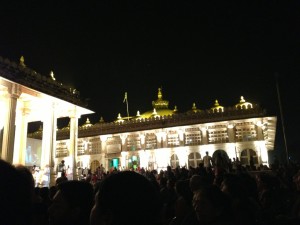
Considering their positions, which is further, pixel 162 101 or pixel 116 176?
pixel 162 101

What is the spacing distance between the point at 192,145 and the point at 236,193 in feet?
97.2

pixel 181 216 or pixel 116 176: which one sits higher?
pixel 116 176

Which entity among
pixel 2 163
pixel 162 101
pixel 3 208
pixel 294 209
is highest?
pixel 162 101

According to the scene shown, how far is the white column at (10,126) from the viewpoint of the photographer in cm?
1831

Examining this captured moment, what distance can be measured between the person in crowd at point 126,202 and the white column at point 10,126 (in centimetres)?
1855

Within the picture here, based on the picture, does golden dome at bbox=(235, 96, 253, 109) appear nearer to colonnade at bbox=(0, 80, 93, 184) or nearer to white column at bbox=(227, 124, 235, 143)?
white column at bbox=(227, 124, 235, 143)

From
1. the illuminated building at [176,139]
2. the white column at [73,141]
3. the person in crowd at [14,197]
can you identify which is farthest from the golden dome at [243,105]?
the person in crowd at [14,197]

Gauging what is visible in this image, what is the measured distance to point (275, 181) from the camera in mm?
5496

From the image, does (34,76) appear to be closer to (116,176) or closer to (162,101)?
(116,176)

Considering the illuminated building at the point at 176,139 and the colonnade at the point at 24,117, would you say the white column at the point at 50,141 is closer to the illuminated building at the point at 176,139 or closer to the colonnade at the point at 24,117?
the colonnade at the point at 24,117

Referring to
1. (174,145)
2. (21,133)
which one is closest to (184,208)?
(21,133)

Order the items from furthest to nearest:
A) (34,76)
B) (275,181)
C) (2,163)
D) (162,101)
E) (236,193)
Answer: (162,101) < (34,76) < (275,181) < (236,193) < (2,163)

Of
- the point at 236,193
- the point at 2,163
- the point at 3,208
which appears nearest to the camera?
the point at 3,208

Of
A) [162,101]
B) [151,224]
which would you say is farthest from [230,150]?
[151,224]
